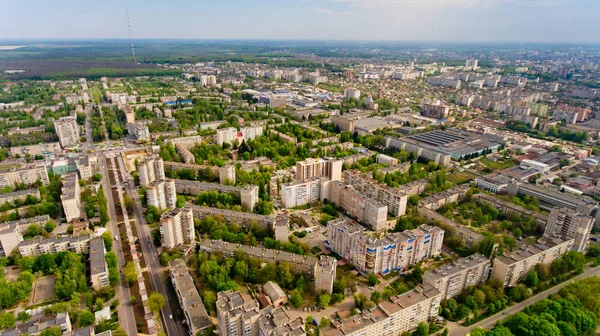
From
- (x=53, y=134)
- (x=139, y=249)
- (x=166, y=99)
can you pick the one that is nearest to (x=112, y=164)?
(x=53, y=134)

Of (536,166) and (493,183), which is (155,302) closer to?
(493,183)

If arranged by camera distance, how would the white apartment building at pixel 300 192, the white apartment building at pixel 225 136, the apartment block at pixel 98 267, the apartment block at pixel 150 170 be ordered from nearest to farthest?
the apartment block at pixel 98 267 → the white apartment building at pixel 300 192 → the apartment block at pixel 150 170 → the white apartment building at pixel 225 136

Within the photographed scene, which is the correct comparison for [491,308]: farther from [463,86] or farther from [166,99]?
[463,86]

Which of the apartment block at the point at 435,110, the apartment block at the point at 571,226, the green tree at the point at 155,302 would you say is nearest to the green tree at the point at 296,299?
the green tree at the point at 155,302

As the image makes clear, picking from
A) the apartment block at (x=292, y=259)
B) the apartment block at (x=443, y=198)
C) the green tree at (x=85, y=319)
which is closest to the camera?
the green tree at (x=85, y=319)

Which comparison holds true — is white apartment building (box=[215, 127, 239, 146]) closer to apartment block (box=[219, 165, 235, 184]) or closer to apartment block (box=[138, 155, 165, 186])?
apartment block (box=[138, 155, 165, 186])

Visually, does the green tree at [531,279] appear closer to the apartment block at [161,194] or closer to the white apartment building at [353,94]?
Answer: the apartment block at [161,194]
